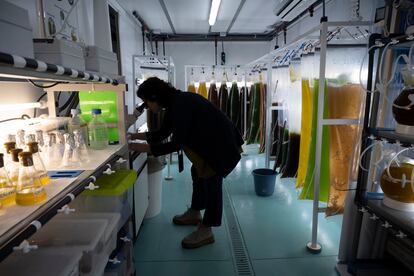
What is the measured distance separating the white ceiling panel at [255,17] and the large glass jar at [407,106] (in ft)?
9.69

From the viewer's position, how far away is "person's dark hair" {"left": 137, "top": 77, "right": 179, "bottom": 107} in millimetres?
1967

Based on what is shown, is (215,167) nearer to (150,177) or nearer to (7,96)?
(150,177)

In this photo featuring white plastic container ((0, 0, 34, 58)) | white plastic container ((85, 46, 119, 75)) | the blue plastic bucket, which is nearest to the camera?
white plastic container ((0, 0, 34, 58))

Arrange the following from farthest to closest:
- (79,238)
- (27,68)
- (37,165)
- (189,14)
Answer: (189,14), (79,238), (37,165), (27,68)

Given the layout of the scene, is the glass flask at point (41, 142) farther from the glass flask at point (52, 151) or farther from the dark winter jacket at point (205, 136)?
the dark winter jacket at point (205, 136)

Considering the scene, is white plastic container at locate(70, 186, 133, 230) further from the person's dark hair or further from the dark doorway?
the dark doorway

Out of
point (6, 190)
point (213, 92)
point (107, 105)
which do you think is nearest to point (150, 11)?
point (213, 92)

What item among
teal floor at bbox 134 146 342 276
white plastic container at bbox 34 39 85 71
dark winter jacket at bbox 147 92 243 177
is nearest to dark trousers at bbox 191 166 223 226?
dark winter jacket at bbox 147 92 243 177

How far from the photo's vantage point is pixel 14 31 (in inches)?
33.4

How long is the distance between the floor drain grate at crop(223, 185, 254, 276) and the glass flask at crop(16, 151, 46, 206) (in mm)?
1497

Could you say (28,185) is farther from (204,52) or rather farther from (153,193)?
(204,52)

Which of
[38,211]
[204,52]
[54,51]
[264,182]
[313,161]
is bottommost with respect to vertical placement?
[264,182]

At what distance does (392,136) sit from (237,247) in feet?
4.76

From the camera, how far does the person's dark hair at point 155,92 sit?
1.97 m
